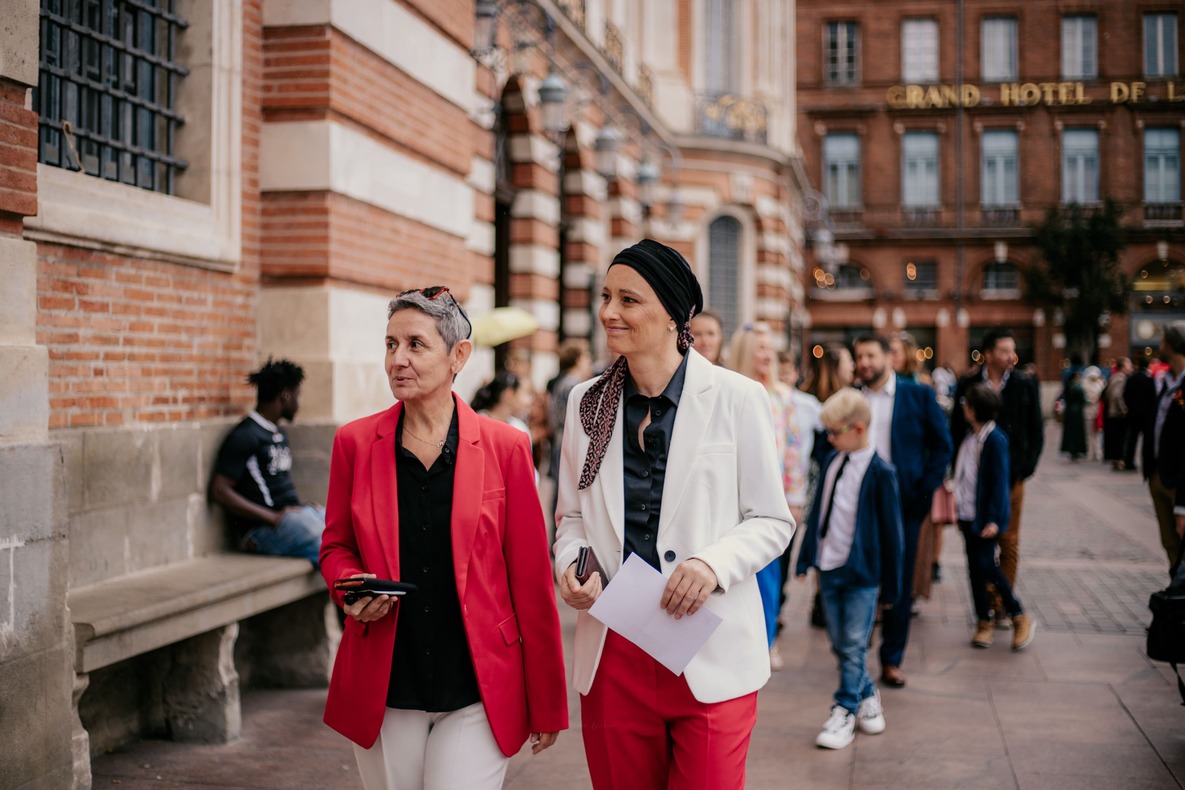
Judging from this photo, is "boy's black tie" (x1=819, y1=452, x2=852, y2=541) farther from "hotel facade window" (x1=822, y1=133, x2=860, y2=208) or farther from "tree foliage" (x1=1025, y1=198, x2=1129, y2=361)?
"hotel facade window" (x1=822, y1=133, x2=860, y2=208)

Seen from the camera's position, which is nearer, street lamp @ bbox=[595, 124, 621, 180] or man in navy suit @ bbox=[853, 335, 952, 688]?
man in navy suit @ bbox=[853, 335, 952, 688]

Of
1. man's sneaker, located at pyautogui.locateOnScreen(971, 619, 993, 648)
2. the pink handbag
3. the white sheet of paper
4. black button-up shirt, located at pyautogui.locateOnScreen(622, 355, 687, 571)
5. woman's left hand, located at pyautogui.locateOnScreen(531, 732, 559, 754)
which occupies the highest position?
black button-up shirt, located at pyautogui.locateOnScreen(622, 355, 687, 571)

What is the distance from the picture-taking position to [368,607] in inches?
122

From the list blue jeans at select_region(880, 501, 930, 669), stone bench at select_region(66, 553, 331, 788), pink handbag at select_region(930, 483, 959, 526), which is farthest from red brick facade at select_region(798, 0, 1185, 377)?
stone bench at select_region(66, 553, 331, 788)

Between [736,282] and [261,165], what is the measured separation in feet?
73.1

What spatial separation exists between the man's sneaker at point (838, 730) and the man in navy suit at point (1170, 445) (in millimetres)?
2299

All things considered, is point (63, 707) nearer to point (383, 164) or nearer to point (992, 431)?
point (383, 164)

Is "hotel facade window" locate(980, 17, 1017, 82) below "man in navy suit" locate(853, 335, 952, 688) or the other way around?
the other way around

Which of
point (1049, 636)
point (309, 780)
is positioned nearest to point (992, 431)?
point (1049, 636)

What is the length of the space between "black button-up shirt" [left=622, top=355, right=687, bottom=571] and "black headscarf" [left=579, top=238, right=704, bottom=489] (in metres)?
0.06

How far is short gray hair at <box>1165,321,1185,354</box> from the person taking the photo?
7.57 m

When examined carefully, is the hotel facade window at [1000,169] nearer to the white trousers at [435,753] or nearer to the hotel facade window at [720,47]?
the hotel facade window at [720,47]

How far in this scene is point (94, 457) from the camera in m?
5.70

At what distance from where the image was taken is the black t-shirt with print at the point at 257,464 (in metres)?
6.51
